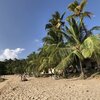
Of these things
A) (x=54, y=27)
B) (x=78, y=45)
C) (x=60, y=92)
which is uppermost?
(x=54, y=27)

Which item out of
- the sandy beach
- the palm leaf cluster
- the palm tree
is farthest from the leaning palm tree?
the palm tree

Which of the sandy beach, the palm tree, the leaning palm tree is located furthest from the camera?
the palm tree

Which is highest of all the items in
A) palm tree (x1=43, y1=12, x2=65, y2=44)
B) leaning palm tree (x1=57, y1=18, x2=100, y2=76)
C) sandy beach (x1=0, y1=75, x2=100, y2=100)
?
→ palm tree (x1=43, y1=12, x2=65, y2=44)

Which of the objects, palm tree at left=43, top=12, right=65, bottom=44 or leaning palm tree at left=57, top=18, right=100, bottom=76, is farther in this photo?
palm tree at left=43, top=12, right=65, bottom=44

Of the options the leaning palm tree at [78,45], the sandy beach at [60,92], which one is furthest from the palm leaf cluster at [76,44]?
the sandy beach at [60,92]

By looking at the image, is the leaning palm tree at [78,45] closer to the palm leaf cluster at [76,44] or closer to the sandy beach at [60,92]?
the palm leaf cluster at [76,44]

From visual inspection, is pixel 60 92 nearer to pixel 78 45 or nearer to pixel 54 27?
pixel 78 45

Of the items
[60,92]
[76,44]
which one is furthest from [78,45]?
[60,92]

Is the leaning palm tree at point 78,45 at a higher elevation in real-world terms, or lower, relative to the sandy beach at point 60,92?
higher

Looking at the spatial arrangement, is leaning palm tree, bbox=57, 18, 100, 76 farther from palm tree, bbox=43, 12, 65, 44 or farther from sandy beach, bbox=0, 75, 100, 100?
palm tree, bbox=43, 12, 65, 44

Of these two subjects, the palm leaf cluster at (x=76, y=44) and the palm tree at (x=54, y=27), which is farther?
the palm tree at (x=54, y=27)

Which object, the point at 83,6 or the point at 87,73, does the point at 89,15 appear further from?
the point at 87,73

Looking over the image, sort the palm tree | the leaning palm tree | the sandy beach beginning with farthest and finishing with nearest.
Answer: the palm tree → the leaning palm tree → the sandy beach

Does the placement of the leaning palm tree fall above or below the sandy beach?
above
